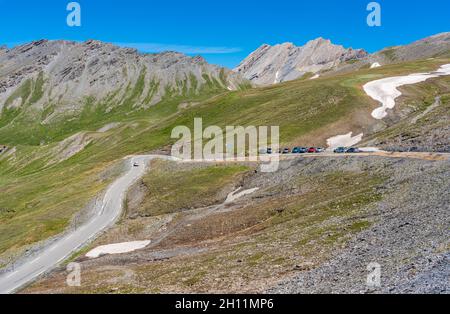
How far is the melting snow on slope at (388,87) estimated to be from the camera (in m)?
132

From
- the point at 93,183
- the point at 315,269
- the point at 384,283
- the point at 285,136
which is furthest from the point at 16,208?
Answer: the point at 384,283

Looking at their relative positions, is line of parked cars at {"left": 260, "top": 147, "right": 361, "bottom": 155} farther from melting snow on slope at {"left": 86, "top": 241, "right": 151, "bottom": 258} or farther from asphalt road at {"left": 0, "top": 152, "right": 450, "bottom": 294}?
melting snow on slope at {"left": 86, "top": 241, "right": 151, "bottom": 258}

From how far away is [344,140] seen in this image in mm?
116688

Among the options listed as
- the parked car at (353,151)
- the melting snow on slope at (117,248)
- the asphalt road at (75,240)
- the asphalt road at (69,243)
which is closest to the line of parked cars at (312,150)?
the parked car at (353,151)

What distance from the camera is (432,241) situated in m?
36.4

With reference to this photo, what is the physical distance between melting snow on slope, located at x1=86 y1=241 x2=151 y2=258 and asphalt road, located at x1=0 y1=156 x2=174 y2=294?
4.06 m

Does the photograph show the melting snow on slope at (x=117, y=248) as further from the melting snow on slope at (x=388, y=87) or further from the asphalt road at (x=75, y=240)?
the melting snow on slope at (x=388, y=87)

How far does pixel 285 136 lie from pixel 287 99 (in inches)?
1566

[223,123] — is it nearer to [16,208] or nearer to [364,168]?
[16,208]

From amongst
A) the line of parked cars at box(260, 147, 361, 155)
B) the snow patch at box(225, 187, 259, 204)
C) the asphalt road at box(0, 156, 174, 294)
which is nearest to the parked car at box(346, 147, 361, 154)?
the line of parked cars at box(260, 147, 361, 155)

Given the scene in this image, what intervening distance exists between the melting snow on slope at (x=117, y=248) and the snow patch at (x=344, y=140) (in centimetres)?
6203

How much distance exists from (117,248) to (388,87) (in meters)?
115

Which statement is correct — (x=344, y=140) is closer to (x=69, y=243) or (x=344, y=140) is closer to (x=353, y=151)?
Result: (x=353, y=151)

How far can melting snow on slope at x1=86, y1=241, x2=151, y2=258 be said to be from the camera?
64.1 metres
